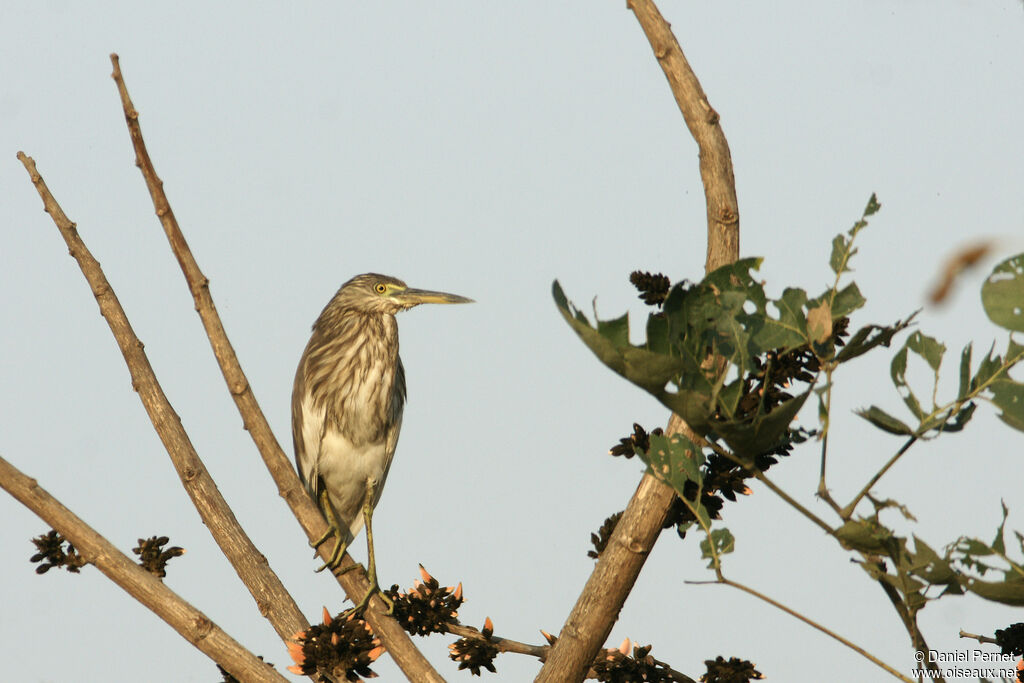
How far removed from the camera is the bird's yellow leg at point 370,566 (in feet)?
10.8

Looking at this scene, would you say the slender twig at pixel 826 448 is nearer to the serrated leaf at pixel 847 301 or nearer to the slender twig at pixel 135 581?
the serrated leaf at pixel 847 301

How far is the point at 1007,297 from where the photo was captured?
55.9 inches

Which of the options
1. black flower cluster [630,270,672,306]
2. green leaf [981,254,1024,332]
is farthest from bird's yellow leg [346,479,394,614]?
green leaf [981,254,1024,332]

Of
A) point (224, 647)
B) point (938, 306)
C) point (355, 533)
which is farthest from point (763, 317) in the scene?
point (355, 533)

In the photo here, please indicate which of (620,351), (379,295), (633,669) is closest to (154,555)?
(633,669)

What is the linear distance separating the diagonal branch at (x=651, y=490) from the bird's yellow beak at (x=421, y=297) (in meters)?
2.70

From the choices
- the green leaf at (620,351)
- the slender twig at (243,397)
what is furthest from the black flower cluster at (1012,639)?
the slender twig at (243,397)

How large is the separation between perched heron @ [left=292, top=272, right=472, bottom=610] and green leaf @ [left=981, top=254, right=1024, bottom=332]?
379 centimetres

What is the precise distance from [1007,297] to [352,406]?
4004mm

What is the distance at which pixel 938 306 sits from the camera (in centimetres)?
80

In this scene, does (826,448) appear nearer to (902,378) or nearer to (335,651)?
(902,378)

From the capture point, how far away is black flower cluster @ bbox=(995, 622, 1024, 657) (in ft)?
7.45

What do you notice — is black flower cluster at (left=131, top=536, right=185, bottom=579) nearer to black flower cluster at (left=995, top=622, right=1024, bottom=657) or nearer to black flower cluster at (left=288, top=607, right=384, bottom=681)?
black flower cluster at (left=288, top=607, right=384, bottom=681)

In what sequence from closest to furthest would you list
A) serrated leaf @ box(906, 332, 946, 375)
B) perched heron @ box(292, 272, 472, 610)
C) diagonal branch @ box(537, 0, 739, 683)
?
serrated leaf @ box(906, 332, 946, 375) → diagonal branch @ box(537, 0, 739, 683) → perched heron @ box(292, 272, 472, 610)
